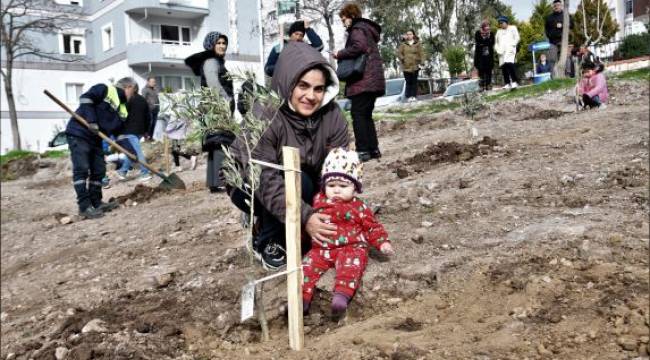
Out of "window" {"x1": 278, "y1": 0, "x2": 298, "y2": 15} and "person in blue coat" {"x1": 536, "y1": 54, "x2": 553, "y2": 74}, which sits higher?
"window" {"x1": 278, "y1": 0, "x2": 298, "y2": 15}

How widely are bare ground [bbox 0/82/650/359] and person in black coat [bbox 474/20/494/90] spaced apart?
43cm

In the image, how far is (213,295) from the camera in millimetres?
2721

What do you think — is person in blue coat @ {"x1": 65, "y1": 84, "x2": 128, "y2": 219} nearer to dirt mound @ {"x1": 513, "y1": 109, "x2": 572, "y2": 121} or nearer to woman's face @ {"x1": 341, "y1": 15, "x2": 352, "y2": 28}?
woman's face @ {"x1": 341, "y1": 15, "x2": 352, "y2": 28}

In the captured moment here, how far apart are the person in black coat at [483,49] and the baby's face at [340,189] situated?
67cm

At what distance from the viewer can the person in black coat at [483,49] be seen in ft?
5.91

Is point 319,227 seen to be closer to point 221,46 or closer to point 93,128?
point 221,46

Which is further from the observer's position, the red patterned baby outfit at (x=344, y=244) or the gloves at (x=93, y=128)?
the gloves at (x=93, y=128)

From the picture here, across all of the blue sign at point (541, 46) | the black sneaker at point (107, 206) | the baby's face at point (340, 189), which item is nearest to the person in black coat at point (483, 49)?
the blue sign at point (541, 46)

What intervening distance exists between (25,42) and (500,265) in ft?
Result: 7.23

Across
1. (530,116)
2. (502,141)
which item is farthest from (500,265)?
(530,116)

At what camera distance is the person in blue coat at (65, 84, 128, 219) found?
5238 mm

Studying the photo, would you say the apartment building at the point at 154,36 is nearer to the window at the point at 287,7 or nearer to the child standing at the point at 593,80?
the window at the point at 287,7

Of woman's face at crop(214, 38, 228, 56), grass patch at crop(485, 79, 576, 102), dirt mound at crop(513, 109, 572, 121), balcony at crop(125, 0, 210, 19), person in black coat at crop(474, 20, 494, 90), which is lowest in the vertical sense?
dirt mound at crop(513, 109, 572, 121)

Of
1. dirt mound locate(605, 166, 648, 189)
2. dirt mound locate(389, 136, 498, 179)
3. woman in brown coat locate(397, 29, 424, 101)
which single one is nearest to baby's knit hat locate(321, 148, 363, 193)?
woman in brown coat locate(397, 29, 424, 101)
